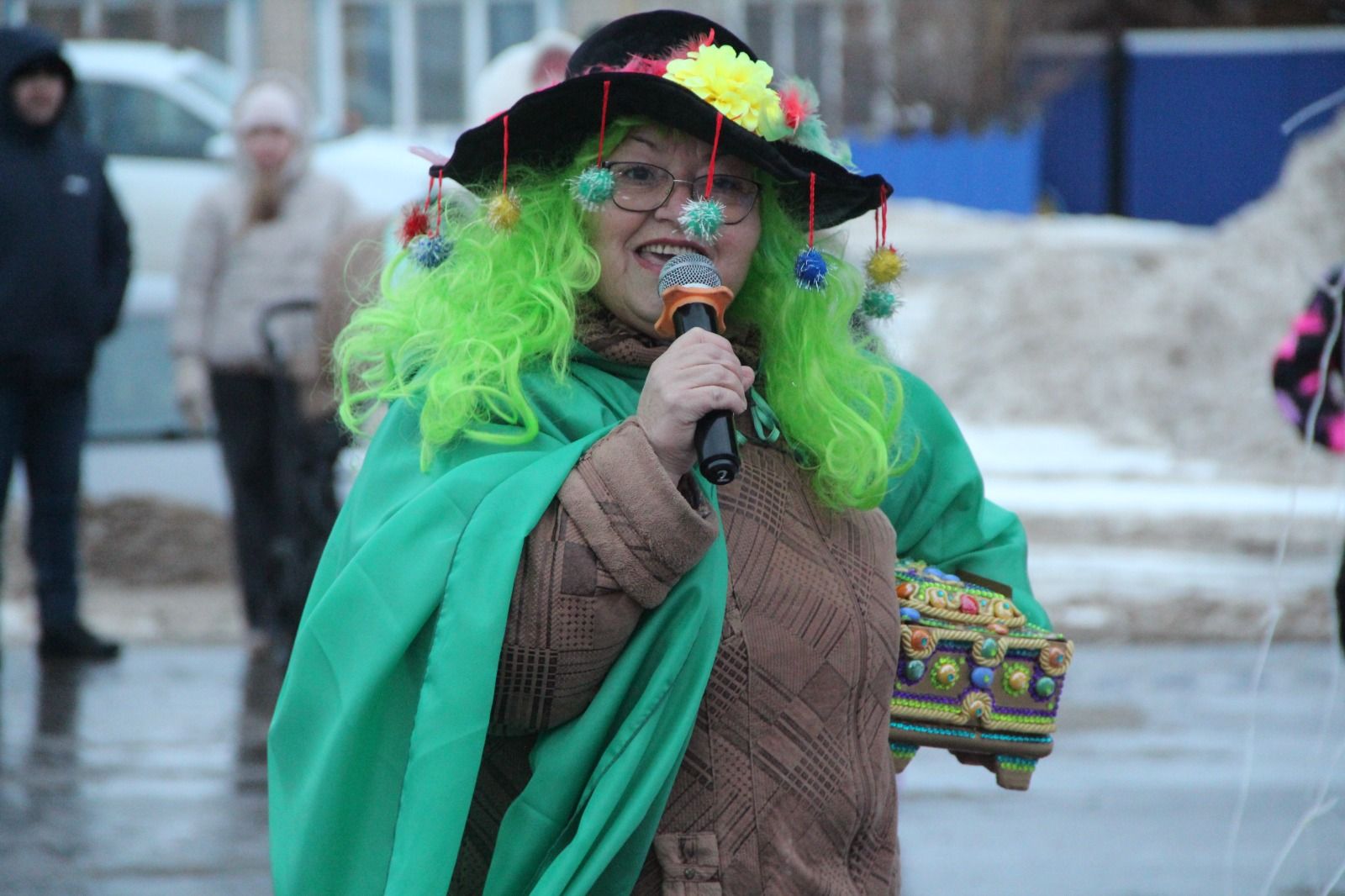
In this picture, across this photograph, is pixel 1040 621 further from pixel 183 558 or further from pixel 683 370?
pixel 183 558

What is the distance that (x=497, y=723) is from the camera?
2186 mm

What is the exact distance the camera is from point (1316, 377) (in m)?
4.87

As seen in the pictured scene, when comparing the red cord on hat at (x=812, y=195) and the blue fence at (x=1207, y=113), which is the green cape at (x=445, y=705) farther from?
the blue fence at (x=1207, y=113)

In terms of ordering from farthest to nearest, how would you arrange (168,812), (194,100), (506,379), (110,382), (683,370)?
(194,100) < (110,382) < (168,812) < (506,379) < (683,370)

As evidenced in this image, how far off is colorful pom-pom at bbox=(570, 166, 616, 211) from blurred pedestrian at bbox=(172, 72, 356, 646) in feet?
15.6

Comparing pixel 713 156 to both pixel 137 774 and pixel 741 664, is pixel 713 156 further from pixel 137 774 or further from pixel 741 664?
pixel 137 774

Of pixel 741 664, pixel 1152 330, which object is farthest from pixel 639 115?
pixel 1152 330

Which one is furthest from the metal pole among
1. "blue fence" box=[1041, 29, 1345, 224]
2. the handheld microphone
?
the handheld microphone

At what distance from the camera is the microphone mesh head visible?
87.4 inches

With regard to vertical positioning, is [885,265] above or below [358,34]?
above

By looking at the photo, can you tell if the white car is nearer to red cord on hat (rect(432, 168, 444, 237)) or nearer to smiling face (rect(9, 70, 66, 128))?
smiling face (rect(9, 70, 66, 128))

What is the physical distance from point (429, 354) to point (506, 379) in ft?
0.47

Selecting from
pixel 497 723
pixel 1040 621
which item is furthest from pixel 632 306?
pixel 1040 621

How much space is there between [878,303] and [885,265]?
6cm
